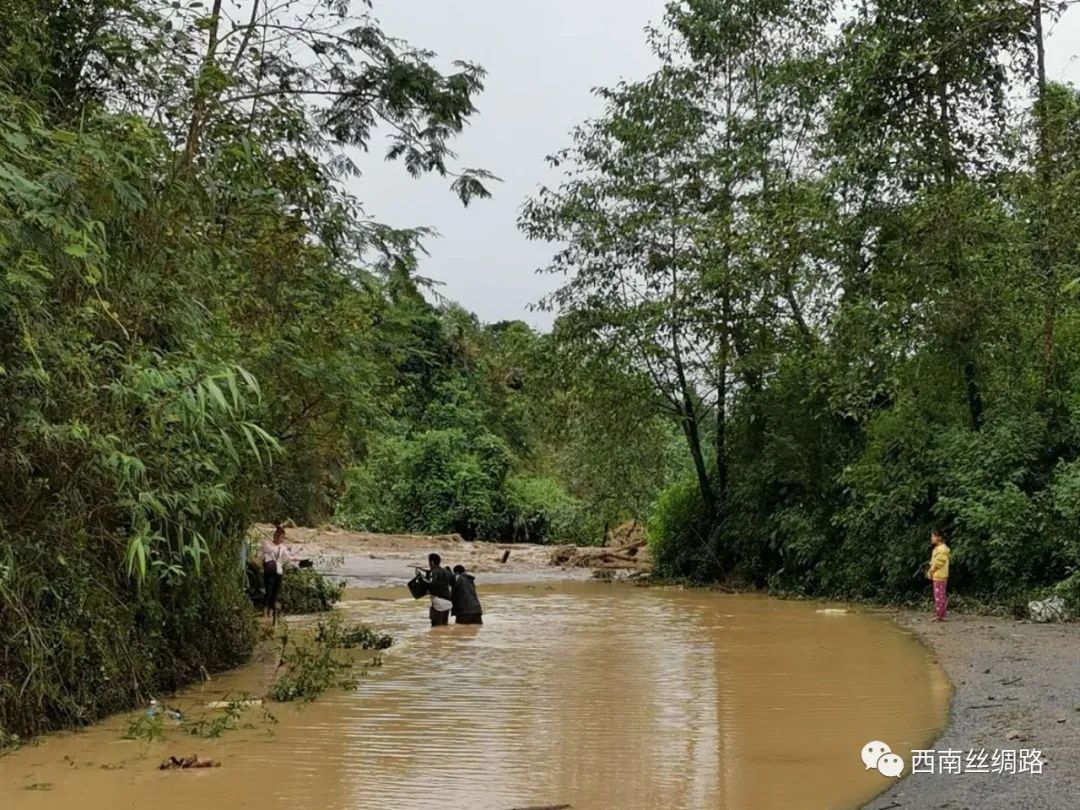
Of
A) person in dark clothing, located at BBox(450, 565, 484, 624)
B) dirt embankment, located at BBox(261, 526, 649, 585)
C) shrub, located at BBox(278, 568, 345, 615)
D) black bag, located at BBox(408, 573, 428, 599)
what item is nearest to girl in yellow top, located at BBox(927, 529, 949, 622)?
person in dark clothing, located at BBox(450, 565, 484, 624)

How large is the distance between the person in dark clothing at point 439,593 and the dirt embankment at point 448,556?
10500 millimetres

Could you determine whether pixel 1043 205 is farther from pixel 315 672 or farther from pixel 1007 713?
pixel 315 672

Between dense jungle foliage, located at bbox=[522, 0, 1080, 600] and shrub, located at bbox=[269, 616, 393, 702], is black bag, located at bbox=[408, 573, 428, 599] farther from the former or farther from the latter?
dense jungle foliage, located at bbox=[522, 0, 1080, 600]

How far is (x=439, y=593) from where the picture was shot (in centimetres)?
1623

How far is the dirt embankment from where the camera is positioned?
2967 cm

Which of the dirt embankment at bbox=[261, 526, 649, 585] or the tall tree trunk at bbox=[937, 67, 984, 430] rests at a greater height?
the tall tree trunk at bbox=[937, 67, 984, 430]

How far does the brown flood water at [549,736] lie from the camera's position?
6426mm

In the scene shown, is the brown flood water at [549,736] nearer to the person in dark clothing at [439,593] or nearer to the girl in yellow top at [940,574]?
the person in dark clothing at [439,593]

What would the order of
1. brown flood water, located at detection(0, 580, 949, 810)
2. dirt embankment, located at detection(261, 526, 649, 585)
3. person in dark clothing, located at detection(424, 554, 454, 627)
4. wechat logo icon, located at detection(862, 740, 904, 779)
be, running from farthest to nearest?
dirt embankment, located at detection(261, 526, 649, 585) → person in dark clothing, located at detection(424, 554, 454, 627) → wechat logo icon, located at detection(862, 740, 904, 779) → brown flood water, located at detection(0, 580, 949, 810)

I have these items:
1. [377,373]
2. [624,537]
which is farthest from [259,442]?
[624,537]

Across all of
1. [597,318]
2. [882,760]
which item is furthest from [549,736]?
[597,318]

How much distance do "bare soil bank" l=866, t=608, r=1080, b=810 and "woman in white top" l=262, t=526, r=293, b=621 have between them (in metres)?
8.64

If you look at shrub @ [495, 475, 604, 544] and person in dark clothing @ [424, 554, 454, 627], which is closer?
person in dark clothing @ [424, 554, 454, 627]

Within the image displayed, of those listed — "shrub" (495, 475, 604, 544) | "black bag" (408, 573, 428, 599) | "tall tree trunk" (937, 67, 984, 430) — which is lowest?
"black bag" (408, 573, 428, 599)
